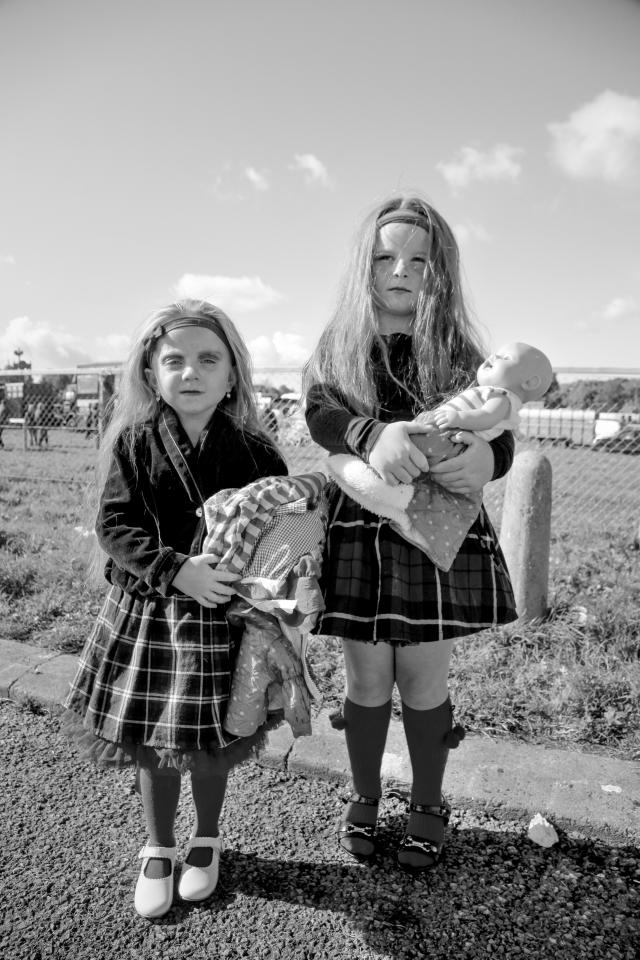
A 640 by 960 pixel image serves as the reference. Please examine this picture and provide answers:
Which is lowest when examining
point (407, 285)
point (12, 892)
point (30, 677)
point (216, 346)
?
point (12, 892)

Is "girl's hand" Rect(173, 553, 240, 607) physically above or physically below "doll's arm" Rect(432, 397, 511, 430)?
below

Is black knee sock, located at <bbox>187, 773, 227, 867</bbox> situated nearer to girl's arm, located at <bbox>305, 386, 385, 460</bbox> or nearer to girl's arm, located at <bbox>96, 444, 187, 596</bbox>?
girl's arm, located at <bbox>96, 444, 187, 596</bbox>

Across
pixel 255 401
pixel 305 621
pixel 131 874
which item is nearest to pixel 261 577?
pixel 305 621

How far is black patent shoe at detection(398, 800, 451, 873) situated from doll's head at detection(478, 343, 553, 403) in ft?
3.93

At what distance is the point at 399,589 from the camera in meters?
1.71

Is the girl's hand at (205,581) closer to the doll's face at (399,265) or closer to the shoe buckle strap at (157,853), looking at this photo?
the shoe buckle strap at (157,853)

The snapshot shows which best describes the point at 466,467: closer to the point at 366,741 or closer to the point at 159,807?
the point at 366,741

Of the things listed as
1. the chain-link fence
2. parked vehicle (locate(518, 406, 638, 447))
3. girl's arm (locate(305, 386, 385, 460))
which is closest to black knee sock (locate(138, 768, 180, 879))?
girl's arm (locate(305, 386, 385, 460))

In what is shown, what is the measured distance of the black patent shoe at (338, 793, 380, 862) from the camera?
1.84 m

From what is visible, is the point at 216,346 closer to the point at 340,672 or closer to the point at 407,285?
the point at 407,285

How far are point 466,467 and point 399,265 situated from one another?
0.63 metres

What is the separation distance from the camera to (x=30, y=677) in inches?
111

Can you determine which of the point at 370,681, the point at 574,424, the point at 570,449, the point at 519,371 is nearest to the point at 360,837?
the point at 370,681

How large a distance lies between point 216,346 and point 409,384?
565 mm
